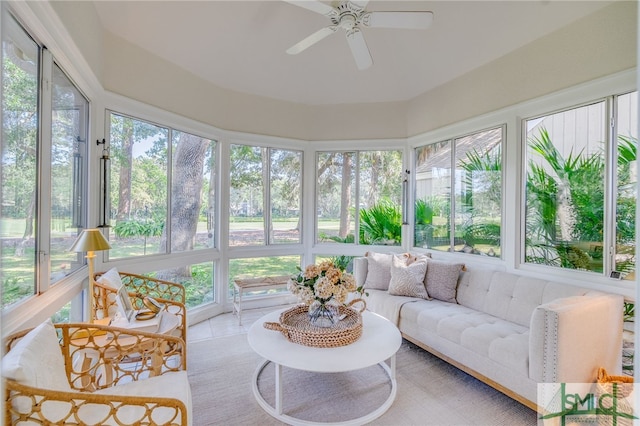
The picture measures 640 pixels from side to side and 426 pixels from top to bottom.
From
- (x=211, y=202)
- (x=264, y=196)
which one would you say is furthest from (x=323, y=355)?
(x=264, y=196)

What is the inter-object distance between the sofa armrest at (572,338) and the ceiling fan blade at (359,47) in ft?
7.81

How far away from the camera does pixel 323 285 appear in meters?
2.33

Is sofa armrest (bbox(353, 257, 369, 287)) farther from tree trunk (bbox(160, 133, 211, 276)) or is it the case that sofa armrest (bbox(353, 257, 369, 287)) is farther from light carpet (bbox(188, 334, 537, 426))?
tree trunk (bbox(160, 133, 211, 276))

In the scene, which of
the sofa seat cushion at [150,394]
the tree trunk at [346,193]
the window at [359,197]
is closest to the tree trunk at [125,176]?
the sofa seat cushion at [150,394]

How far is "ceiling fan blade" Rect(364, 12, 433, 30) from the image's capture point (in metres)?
2.21

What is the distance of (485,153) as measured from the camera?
356 cm

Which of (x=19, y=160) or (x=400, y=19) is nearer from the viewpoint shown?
(x=19, y=160)

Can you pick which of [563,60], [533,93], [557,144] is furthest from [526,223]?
[563,60]

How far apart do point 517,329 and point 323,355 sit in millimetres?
1648

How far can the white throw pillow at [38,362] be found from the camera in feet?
3.87

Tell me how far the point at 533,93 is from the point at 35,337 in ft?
13.3

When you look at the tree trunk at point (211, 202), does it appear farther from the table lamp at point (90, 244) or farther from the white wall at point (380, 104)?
the table lamp at point (90, 244)

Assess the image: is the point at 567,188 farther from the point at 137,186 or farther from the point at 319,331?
the point at 137,186

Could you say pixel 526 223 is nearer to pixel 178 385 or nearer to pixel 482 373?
pixel 482 373
